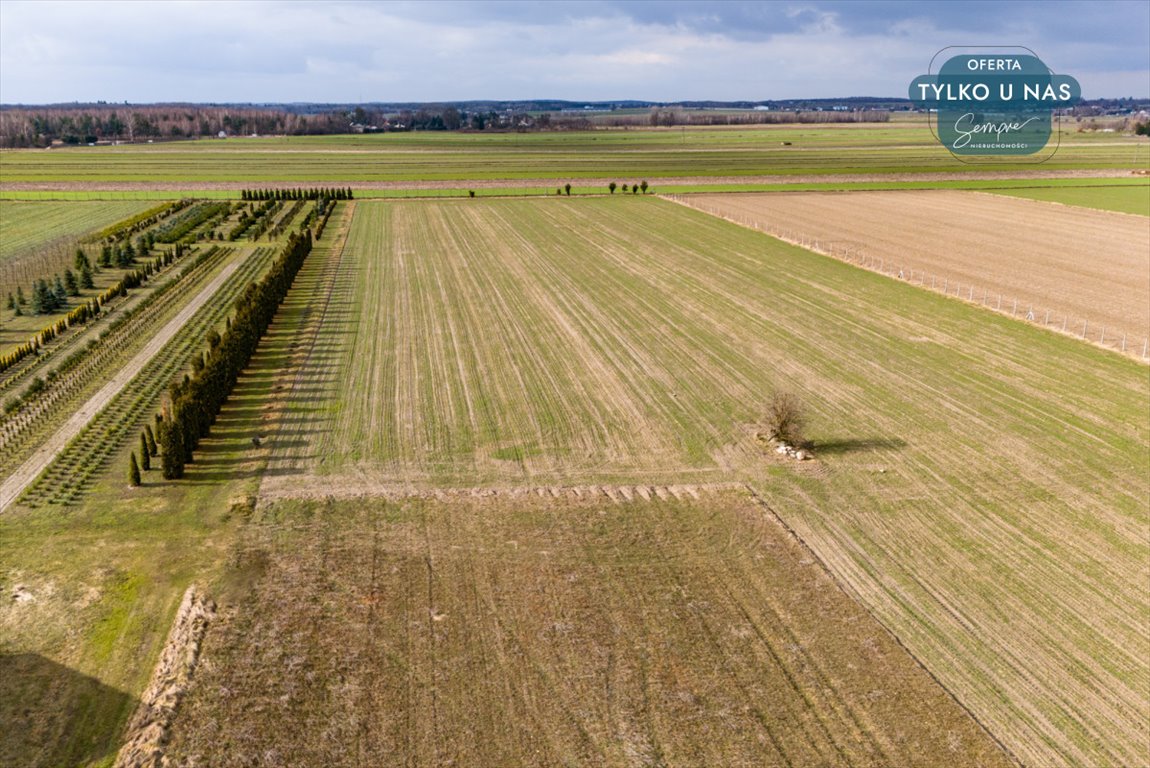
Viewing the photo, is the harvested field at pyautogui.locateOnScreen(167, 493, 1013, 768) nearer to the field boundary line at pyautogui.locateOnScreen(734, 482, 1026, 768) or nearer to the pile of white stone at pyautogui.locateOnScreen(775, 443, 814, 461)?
the field boundary line at pyautogui.locateOnScreen(734, 482, 1026, 768)

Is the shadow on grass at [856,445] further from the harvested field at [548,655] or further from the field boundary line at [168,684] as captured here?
the field boundary line at [168,684]

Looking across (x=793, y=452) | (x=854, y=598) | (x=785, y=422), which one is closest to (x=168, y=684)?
(x=854, y=598)

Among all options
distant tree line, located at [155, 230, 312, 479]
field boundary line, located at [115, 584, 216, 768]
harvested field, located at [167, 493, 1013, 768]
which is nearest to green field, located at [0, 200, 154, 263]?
distant tree line, located at [155, 230, 312, 479]

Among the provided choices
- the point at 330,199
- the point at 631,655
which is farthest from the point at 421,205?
the point at 631,655

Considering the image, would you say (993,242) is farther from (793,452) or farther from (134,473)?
(134,473)

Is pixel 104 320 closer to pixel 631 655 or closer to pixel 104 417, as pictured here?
pixel 104 417
